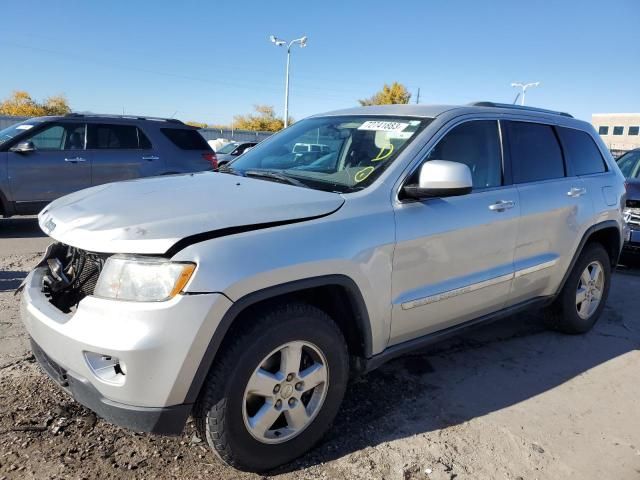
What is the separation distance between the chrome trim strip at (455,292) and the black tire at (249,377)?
50 cm

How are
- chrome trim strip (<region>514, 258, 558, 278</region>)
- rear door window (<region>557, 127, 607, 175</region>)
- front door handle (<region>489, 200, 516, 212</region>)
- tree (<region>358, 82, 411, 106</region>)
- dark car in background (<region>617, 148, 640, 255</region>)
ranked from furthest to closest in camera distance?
tree (<region>358, 82, 411, 106</region>) → dark car in background (<region>617, 148, 640, 255</region>) → rear door window (<region>557, 127, 607, 175</region>) → chrome trim strip (<region>514, 258, 558, 278</region>) → front door handle (<region>489, 200, 516, 212</region>)

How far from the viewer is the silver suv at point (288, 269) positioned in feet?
6.85

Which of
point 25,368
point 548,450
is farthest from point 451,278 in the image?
point 25,368

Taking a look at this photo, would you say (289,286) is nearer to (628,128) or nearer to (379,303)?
(379,303)

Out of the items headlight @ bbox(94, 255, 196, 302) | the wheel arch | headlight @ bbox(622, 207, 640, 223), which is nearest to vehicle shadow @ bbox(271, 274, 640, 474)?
the wheel arch

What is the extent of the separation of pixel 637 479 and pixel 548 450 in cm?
42

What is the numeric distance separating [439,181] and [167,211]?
4.53 ft

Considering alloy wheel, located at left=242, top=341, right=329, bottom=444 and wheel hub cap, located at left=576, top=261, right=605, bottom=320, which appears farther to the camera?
wheel hub cap, located at left=576, top=261, right=605, bottom=320

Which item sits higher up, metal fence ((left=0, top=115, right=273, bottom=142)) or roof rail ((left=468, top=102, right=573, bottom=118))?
roof rail ((left=468, top=102, right=573, bottom=118))

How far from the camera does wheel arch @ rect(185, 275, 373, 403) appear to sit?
6.98 feet

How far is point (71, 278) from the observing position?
2551 millimetres

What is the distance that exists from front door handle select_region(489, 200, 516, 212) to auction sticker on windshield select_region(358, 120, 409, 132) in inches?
30.0

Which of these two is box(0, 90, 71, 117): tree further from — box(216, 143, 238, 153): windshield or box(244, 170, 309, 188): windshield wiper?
box(244, 170, 309, 188): windshield wiper

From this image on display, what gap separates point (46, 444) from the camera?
2574 mm
